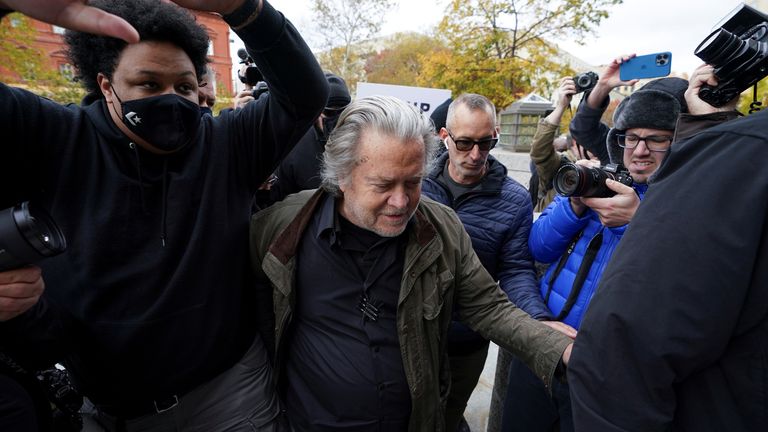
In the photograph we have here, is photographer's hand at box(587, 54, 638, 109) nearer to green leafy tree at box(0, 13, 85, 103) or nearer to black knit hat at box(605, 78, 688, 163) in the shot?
black knit hat at box(605, 78, 688, 163)

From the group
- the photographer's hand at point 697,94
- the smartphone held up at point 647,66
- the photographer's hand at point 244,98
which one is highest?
the photographer's hand at point 697,94

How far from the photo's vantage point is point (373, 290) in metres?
1.63

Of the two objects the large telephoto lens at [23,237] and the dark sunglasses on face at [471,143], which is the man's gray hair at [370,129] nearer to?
the dark sunglasses on face at [471,143]

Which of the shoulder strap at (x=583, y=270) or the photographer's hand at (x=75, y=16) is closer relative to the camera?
the photographer's hand at (x=75, y=16)

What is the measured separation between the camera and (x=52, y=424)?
1.19m

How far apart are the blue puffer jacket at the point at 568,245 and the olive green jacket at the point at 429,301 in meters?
0.29

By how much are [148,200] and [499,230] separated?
1619mm

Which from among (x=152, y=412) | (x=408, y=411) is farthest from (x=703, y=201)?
(x=152, y=412)

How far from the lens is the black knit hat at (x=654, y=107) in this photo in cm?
176

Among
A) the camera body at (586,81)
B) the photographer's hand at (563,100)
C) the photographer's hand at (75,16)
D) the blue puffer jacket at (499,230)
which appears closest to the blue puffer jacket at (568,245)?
the blue puffer jacket at (499,230)

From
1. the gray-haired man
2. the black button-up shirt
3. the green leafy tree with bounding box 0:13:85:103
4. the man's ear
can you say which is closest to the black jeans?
the gray-haired man

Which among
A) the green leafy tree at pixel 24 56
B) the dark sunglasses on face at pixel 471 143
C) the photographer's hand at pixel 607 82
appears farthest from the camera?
the green leafy tree at pixel 24 56

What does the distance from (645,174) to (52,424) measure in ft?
7.58

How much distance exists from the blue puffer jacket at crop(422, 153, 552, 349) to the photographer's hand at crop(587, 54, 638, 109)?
2.64 ft
